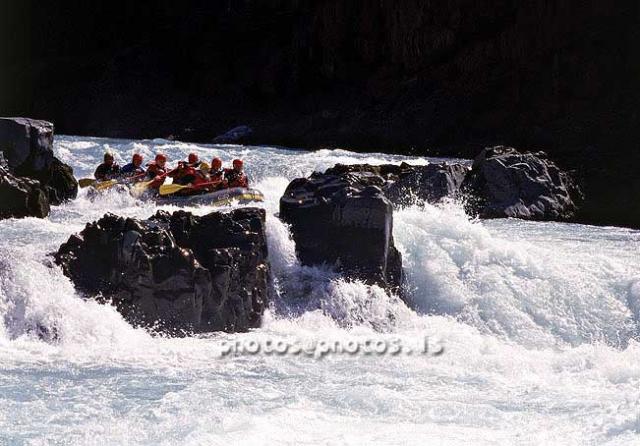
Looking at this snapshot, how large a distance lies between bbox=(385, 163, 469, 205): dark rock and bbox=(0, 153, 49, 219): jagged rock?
17.0 feet

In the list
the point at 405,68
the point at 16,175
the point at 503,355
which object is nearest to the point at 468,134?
the point at 405,68

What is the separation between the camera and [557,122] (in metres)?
29.8

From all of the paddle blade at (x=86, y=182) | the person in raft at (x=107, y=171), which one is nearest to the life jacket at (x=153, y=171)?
the person in raft at (x=107, y=171)

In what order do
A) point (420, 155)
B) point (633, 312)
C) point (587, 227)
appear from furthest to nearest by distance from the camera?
point (420, 155) < point (587, 227) < point (633, 312)

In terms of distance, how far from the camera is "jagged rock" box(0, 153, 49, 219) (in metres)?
15.6

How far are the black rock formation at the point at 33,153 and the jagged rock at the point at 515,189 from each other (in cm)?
685

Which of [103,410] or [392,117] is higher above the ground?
[392,117]

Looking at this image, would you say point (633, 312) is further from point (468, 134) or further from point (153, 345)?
point (468, 134)

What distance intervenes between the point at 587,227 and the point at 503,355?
7700mm

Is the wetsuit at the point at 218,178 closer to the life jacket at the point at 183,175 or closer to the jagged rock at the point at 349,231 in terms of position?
the life jacket at the point at 183,175

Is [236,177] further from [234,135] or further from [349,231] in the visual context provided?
[234,135]

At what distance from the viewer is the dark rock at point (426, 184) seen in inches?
682

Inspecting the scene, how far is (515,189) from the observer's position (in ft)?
64.1

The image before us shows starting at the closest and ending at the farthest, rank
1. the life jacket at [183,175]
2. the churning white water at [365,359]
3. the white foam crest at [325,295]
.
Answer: the churning white water at [365,359] → the white foam crest at [325,295] → the life jacket at [183,175]
